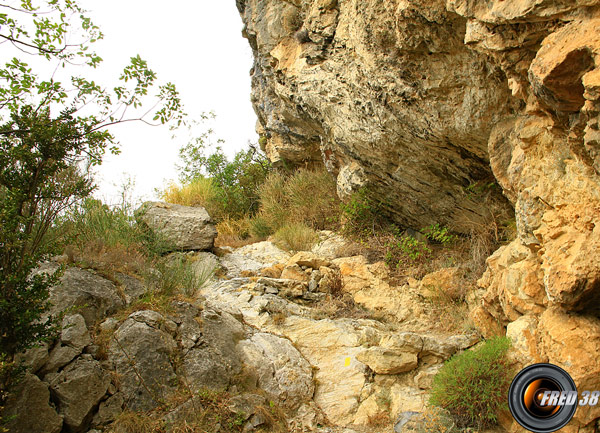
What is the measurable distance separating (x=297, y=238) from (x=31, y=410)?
5.84m

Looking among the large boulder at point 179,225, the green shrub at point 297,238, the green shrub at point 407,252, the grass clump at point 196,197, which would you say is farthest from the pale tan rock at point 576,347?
the grass clump at point 196,197

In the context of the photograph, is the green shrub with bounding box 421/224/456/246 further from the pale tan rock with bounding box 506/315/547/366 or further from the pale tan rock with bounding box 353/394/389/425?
the pale tan rock with bounding box 353/394/389/425

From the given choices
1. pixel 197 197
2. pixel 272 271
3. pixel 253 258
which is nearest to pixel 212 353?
pixel 272 271

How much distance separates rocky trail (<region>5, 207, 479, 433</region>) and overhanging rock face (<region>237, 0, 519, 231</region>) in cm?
183

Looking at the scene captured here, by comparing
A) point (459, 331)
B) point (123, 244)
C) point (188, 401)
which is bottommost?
point (459, 331)

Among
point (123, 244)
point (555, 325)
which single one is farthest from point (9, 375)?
point (555, 325)

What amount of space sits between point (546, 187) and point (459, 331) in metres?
2.07

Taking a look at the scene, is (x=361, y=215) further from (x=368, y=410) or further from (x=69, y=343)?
(x=69, y=343)

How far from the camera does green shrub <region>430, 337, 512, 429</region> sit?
3262 millimetres

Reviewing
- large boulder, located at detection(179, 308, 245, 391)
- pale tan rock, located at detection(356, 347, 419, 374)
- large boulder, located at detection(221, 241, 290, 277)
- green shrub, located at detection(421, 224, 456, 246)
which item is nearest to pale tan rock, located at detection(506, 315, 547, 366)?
pale tan rock, located at detection(356, 347, 419, 374)

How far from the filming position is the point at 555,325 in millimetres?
3170

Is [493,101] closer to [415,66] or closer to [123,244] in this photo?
[415,66]

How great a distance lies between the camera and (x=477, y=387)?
3.30m

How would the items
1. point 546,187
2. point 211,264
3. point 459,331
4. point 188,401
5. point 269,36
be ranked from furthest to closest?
point 269,36
point 211,264
point 459,331
point 188,401
point 546,187
